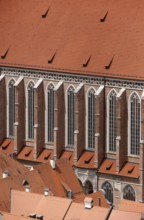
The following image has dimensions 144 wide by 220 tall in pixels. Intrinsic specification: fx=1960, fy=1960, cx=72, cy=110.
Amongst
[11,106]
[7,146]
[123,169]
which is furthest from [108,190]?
[11,106]

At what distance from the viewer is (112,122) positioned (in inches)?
7234

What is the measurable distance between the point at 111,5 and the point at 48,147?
15305 mm

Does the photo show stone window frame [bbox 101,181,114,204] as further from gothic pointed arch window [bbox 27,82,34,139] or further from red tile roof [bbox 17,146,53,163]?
gothic pointed arch window [bbox 27,82,34,139]

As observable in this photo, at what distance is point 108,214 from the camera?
148 metres

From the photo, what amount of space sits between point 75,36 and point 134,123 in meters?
12.6

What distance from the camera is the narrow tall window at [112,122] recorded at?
183038 mm

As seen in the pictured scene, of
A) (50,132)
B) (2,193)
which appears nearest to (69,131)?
(50,132)

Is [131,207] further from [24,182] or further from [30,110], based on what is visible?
[30,110]

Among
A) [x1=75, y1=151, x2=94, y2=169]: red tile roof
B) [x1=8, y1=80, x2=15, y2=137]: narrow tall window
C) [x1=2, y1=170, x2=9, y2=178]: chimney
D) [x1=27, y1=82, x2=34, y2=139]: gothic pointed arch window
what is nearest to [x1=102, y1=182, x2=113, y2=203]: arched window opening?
[x1=75, y1=151, x2=94, y2=169]: red tile roof

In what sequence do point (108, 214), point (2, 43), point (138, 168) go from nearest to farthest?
point (108, 214)
point (138, 168)
point (2, 43)

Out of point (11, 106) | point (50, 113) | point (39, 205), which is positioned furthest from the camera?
point (11, 106)

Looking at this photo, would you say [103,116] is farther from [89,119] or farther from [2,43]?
[2,43]

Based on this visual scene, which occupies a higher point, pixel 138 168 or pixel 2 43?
pixel 2 43

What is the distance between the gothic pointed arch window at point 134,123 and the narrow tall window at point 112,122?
A: 2.17 metres
